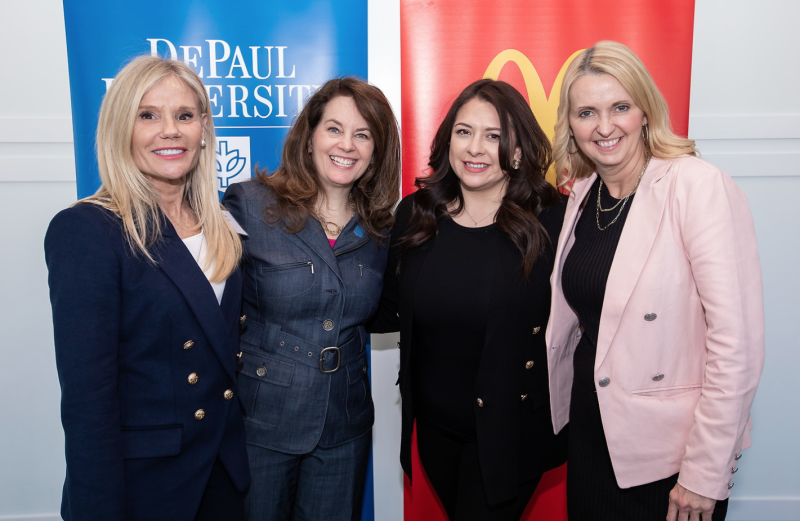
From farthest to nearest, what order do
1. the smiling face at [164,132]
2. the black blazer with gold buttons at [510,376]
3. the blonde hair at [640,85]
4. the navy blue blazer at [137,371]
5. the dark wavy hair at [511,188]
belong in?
the dark wavy hair at [511,188] < the black blazer with gold buttons at [510,376] < the blonde hair at [640,85] < the smiling face at [164,132] < the navy blue blazer at [137,371]

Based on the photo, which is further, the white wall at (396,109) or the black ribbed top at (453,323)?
the white wall at (396,109)

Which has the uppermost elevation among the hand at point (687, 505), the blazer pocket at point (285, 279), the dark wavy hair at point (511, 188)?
the dark wavy hair at point (511, 188)

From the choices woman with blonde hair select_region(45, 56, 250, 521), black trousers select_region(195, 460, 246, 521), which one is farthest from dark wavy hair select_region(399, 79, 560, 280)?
black trousers select_region(195, 460, 246, 521)

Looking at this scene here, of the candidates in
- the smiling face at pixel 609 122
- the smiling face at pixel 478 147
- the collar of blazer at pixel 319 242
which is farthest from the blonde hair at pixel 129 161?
the smiling face at pixel 609 122

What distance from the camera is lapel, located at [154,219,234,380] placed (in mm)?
1461

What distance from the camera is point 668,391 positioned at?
61.9 inches

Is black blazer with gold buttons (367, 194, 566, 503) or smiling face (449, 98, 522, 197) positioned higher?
smiling face (449, 98, 522, 197)

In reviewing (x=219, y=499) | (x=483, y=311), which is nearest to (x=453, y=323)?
(x=483, y=311)

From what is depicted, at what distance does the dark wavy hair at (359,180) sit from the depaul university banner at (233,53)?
0.58 meters

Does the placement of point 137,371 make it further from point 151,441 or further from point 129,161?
point 129,161

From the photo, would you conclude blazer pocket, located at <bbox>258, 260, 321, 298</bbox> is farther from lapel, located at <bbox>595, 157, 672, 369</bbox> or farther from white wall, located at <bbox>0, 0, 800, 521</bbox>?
white wall, located at <bbox>0, 0, 800, 521</bbox>

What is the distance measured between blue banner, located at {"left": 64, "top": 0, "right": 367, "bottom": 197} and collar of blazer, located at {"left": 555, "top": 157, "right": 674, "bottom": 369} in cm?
163

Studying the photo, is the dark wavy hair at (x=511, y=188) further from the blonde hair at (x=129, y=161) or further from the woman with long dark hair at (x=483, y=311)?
the blonde hair at (x=129, y=161)

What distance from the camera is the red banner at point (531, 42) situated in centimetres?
263
